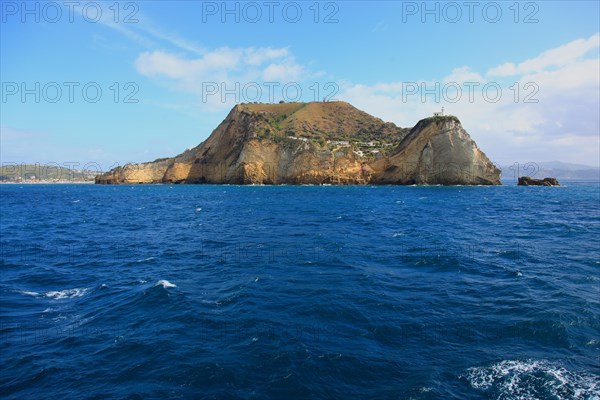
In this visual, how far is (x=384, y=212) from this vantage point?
41.1 meters

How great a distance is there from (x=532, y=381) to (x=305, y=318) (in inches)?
251

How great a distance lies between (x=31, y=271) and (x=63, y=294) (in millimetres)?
5325

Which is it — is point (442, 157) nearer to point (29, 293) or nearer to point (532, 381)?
point (532, 381)

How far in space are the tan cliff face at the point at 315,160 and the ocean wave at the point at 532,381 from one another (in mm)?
85322

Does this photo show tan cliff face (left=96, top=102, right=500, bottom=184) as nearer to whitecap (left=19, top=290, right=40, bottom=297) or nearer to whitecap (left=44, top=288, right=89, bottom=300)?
whitecap (left=44, top=288, right=89, bottom=300)

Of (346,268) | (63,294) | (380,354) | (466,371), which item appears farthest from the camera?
(346,268)

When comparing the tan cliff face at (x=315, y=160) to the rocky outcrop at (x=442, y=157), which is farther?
the tan cliff face at (x=315, y=160)

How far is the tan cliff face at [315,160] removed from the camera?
89750mm

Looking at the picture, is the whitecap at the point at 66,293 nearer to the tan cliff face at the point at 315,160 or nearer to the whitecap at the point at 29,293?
the whitecap at the point at 29,293

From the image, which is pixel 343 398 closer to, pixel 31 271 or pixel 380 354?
pixel 380 354

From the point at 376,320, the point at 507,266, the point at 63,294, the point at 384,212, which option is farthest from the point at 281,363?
the point at 384,212

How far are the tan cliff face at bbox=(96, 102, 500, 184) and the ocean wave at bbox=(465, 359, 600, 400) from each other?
8532 cm

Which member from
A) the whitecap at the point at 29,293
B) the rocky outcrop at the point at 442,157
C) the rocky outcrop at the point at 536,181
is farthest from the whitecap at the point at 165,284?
the rocky outcrop at the point at 536,181

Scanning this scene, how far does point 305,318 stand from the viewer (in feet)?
40.6
